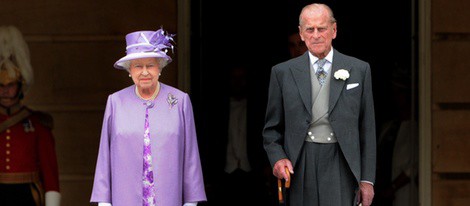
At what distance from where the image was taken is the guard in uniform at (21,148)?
7.95m

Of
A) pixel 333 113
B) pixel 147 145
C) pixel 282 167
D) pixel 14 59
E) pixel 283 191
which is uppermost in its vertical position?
pixel 14 59

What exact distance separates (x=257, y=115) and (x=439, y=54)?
4.72 ft

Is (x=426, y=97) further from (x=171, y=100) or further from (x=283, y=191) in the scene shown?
(x=171, y=100)

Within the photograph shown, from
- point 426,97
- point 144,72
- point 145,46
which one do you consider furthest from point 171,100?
point 426,97

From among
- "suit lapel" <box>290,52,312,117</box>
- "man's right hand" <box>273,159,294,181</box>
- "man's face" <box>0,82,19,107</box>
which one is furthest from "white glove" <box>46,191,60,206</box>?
"suit lapel" <box>290,52,312,117</box>

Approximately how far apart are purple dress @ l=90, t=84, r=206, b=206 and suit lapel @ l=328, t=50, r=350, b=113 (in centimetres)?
75

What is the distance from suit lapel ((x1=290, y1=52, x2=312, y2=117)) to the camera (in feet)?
22.0

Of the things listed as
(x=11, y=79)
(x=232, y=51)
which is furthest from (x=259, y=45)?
(x=11, y=79)

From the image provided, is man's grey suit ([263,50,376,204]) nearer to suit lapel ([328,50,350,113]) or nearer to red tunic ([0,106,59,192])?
suit lapel ([328,50,350,113])

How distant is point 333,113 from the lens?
667 centimetres

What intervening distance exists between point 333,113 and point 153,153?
962 millimetres

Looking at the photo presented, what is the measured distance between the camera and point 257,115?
942 centimetres

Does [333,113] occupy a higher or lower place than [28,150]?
higher

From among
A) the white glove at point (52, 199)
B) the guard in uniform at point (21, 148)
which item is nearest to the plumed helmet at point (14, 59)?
the guard in uniform at point (21, 148)
